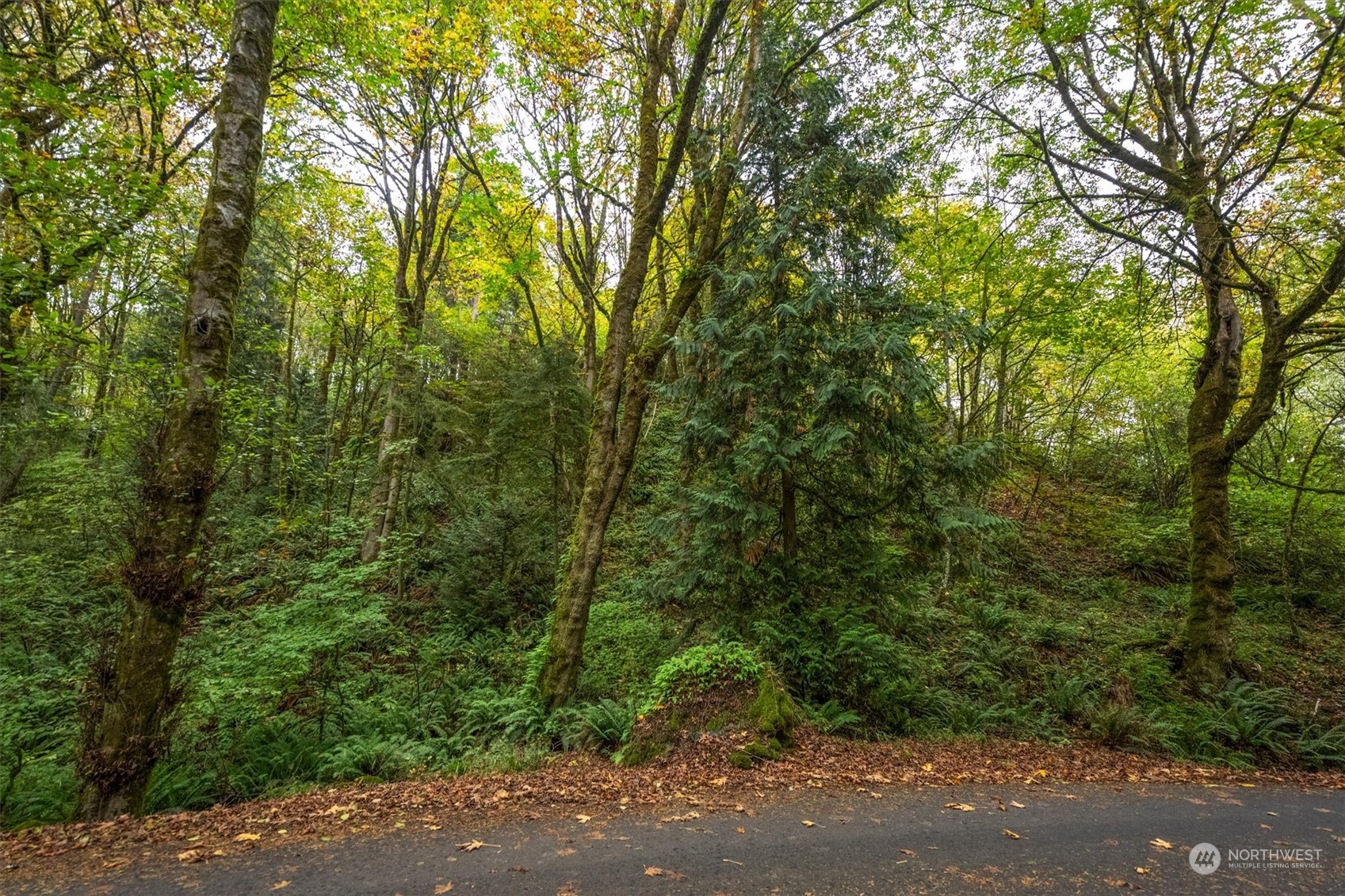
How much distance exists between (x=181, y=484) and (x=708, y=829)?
16.8ft

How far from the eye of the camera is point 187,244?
32.6 ft

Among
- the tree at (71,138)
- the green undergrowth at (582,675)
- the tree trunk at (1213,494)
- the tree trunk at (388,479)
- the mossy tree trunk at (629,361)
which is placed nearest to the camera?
the tree at (71,138)

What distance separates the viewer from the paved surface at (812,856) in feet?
10.2

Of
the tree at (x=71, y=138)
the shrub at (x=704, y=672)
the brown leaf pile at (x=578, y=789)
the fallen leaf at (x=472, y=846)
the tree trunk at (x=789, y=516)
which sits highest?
the tree at (x=71, y=138)

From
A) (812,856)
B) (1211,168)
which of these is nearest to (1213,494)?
(1211,168)

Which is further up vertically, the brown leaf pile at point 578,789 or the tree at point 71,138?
the tree at point 71,138

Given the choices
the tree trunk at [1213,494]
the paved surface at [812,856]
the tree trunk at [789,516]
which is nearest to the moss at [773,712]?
the paved surface at [812,856]

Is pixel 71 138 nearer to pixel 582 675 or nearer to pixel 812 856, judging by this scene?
pixel 582 675

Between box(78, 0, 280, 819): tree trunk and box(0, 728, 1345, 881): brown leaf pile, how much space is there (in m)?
0.53

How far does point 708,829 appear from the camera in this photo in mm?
3887

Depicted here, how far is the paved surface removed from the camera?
312cm

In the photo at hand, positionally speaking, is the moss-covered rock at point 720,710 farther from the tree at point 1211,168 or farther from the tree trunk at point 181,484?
the tree at point 1211,168

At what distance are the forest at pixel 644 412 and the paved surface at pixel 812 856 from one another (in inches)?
57.2

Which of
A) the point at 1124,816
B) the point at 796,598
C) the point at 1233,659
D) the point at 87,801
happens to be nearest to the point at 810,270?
the point at 796,598
